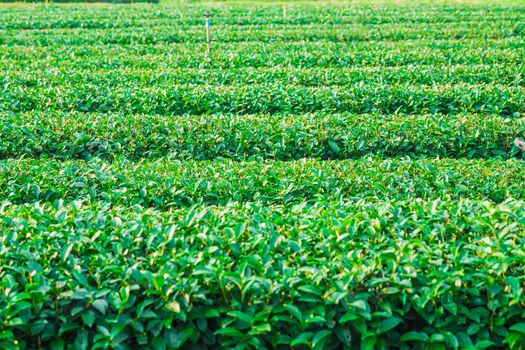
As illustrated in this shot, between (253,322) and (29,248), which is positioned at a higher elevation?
(29,248)

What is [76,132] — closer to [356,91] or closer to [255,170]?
[255,170]

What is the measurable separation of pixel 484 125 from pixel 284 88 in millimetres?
3432

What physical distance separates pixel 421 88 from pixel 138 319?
794cm

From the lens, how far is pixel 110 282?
3.78 m

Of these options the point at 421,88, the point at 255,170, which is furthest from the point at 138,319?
the point at 421,88

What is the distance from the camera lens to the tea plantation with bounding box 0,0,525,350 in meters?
3.65

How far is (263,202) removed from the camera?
6.20m

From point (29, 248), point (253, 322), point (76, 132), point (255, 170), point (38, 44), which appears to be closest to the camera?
point (253, 322)

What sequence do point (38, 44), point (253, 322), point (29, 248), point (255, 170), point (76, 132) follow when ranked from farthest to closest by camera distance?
point (38, 44) → point (76, 132) → point (255, 170) → point (29, 248) → point (253, 322)

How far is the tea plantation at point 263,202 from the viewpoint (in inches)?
144

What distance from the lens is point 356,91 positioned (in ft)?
33.6

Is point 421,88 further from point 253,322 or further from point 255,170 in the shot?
point 253,322

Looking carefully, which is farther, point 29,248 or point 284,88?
point 284,88

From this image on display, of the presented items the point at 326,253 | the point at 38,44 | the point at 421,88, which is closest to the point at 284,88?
the point at 421,88
